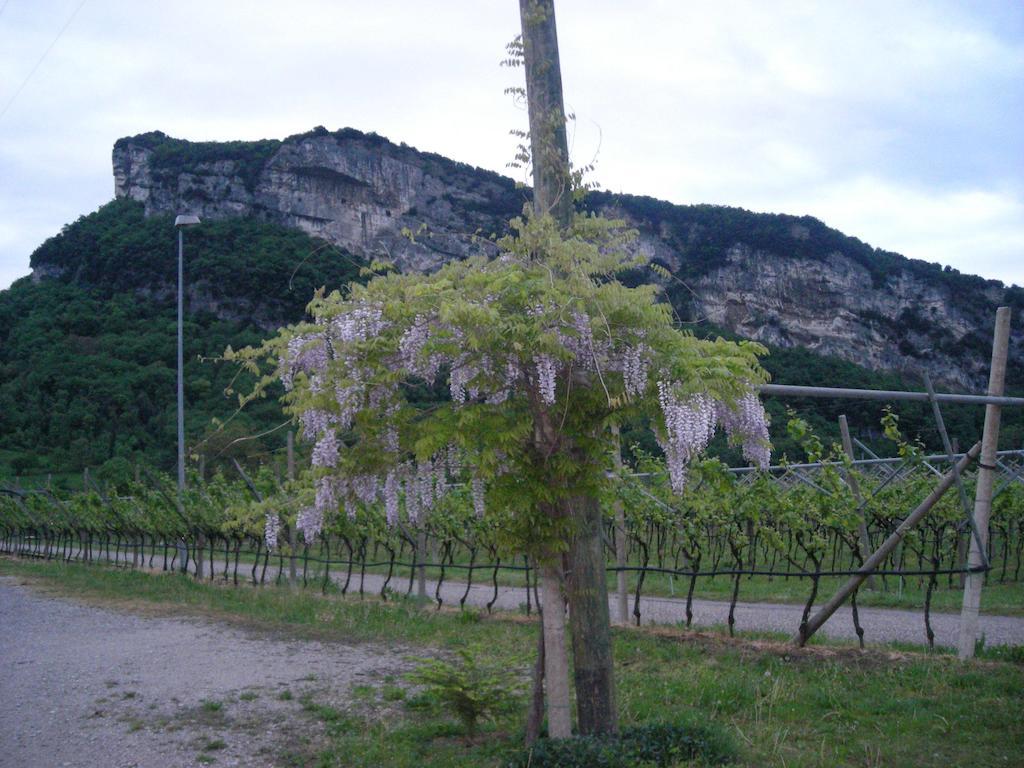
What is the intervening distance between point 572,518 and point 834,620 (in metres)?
9.41

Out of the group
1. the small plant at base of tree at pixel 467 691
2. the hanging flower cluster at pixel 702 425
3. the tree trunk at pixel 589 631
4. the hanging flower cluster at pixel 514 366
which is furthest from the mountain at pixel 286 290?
the small plant at base of tree at pixel 467 691

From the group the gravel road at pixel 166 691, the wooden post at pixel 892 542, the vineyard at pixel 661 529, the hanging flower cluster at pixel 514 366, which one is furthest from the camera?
the vineyard at pixel 661 529

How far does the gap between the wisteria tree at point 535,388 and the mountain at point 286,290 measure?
52 centimetres

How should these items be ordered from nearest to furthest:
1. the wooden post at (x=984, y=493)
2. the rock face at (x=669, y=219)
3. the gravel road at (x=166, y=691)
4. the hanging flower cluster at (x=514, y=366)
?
the hanging flower cluster at (x=514, y=366)
the gravel road at (x=166, y=691)
the wooden post at (x=984, y=493)
the rock face at (x=669, y=219)

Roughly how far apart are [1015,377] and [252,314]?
118 ft

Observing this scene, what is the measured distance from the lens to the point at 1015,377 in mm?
41531

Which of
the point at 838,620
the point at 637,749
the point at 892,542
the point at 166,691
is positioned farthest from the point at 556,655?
the point at 838,620

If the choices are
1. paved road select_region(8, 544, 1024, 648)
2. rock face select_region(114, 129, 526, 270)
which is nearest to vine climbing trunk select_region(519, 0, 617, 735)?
paved road select_region(8, 544, 1024, 648)

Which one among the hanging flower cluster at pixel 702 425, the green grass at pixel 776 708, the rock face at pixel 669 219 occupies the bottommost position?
the green grass at pixel 776 708

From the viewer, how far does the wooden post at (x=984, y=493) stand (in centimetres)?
690

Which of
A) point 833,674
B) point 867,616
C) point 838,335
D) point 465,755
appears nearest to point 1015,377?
point 838,335

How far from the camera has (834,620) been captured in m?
12.6

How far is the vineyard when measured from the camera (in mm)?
9312

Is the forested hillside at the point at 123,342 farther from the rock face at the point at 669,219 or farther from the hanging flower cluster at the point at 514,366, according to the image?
the hanging flower cluster at the point at 514,366
